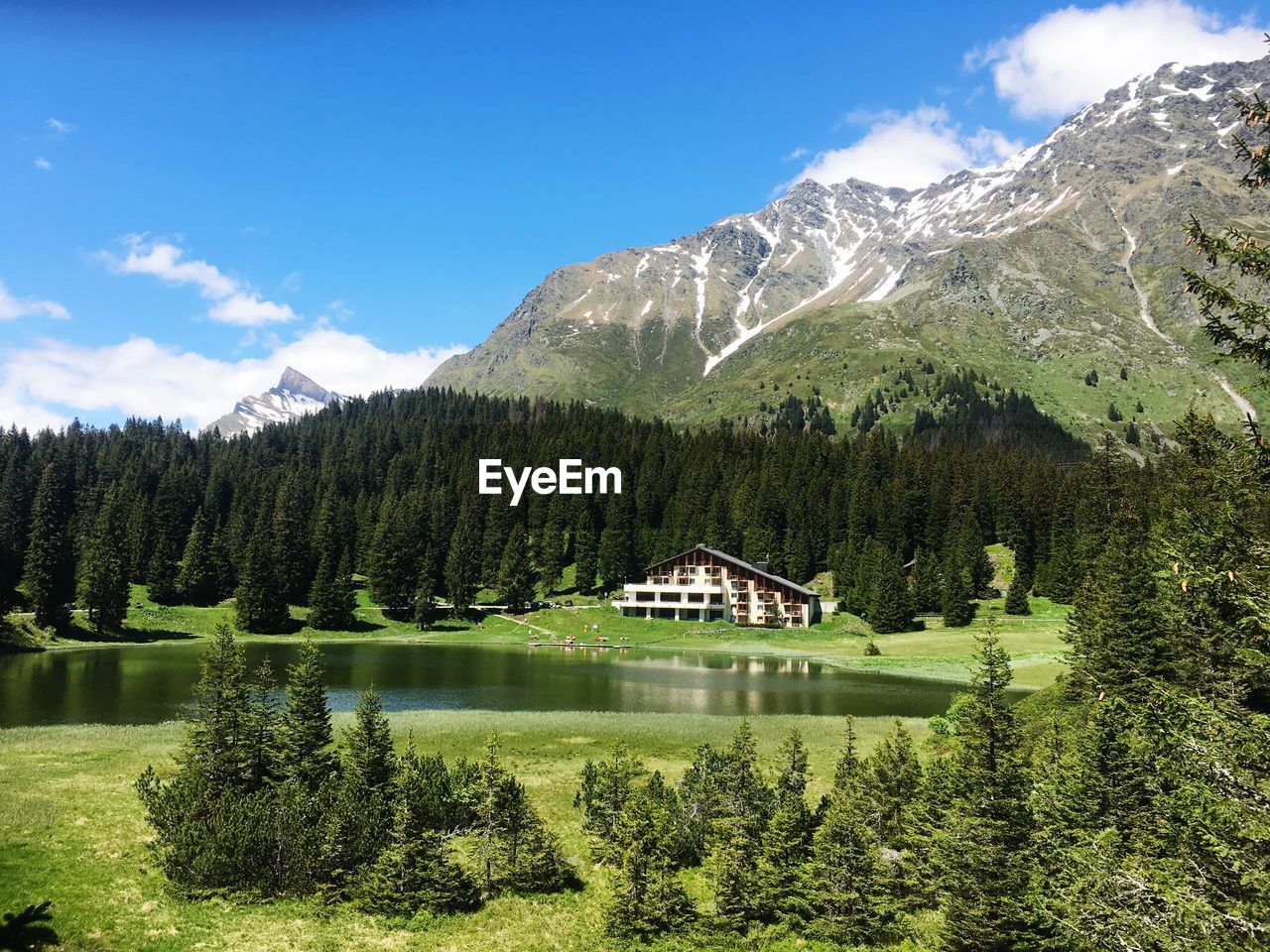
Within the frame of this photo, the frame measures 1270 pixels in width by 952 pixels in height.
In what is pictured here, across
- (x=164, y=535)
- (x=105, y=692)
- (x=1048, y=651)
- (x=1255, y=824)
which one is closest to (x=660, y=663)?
(x=1048, y=651)

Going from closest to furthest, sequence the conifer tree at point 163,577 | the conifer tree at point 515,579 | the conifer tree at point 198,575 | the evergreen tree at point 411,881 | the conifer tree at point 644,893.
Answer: the conifer tree at point 644,893
the evergreen tree at point 411,881
the conifer tree at point 163,577
the conifer tree at point 198,575
the conifer tree at point 515,579

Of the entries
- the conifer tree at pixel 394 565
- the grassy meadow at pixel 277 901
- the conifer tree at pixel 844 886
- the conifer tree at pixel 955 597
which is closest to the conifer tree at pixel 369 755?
the grassy meadow at pixel 277 901

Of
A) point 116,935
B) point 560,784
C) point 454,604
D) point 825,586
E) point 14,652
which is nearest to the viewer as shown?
point 116,935

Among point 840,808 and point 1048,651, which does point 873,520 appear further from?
point 840,808

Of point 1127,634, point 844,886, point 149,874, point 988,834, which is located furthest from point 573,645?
point 988,834

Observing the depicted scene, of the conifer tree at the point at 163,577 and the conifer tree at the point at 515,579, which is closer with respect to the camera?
the conifer tree at the point at 163,577

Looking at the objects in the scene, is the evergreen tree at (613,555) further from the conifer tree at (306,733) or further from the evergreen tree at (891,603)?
the conifer tree at (306,733)
